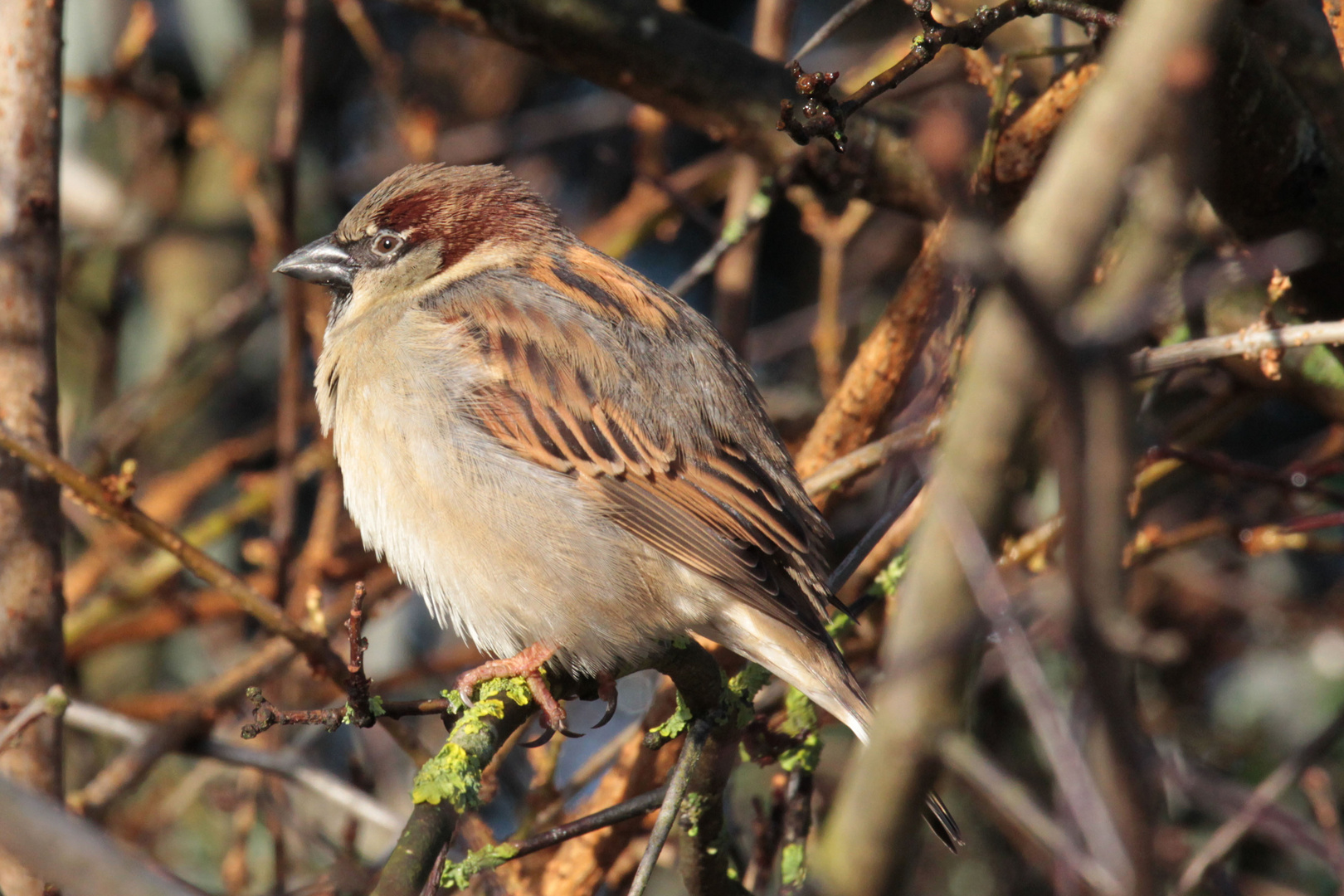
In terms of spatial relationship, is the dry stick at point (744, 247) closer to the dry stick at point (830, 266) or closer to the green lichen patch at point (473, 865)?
the dry stick at point (830, 266)

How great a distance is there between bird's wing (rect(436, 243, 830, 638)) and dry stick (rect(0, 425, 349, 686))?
0.68 metres

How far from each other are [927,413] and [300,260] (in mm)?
2026

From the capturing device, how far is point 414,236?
406 cm

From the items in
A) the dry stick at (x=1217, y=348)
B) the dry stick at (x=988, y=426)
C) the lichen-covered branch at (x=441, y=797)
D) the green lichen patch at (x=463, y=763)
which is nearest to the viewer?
the dry stick at (x=988, y=426)

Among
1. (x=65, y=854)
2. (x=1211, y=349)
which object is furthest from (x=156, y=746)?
(x=1211, y=349)

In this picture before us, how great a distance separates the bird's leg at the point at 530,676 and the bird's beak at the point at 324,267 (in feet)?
4.72

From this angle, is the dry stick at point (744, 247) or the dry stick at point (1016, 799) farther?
the dry stick at point (744, 247)

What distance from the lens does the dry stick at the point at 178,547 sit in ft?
10.1

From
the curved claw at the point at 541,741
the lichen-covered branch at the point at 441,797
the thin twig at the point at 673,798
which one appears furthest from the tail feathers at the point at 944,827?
the lichen-covered branch at the point at 441,797

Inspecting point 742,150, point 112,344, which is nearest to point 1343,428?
point 742,150

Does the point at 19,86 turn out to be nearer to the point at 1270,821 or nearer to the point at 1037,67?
the point at 1037,67

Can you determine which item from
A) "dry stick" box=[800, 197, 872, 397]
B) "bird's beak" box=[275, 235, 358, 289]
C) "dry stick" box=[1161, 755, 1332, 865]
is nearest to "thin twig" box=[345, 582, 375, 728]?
"dry stick" box=[1161, 755, 1332, 865]

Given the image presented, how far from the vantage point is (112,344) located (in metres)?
5.88

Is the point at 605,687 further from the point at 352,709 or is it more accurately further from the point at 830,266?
the point at 830,266
